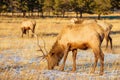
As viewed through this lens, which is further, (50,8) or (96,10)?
(50,8)

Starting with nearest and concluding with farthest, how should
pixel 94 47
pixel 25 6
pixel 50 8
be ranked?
pixel 94 47, pixel 25 6, pixel 50 8

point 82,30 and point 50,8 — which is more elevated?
point 82,30

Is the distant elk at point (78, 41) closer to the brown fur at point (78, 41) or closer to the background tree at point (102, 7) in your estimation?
the brown fur at point (78, 41)

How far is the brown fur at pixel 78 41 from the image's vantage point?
11.4 m

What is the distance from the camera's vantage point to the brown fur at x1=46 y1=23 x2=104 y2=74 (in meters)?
11.4

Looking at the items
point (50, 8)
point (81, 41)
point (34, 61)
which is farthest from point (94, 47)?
point (50, 8)

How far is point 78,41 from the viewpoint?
11.7m

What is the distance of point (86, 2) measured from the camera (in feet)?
276

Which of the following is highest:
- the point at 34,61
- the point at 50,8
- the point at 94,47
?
the point at 94,47

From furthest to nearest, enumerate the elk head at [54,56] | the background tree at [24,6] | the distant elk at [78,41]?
1. the background tree at [24,6]
2. the elk head at [54,56]
3. the distant elk at [78,41]

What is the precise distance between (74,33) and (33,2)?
2956 inches

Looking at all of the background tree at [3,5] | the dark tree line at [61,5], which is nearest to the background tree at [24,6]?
the dark tree line at [61,5]

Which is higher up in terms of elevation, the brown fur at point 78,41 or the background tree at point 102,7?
the brown fur at point 78,41

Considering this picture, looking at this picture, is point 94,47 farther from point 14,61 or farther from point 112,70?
point 14,61
